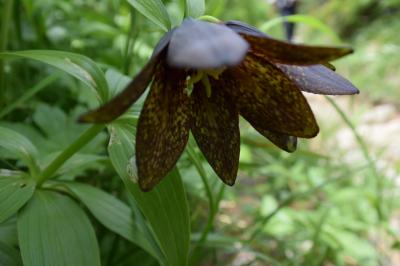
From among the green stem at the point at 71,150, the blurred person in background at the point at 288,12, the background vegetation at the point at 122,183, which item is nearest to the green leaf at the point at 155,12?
the background vegetation at the point at 122,183

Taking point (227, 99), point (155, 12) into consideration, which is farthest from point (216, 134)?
point (155, 12)

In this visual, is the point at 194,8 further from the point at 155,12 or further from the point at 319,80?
the point at 319,80

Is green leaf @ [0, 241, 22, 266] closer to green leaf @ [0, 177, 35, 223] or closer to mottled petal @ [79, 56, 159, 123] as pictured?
green leaf @ [0, 177, 35, 223]

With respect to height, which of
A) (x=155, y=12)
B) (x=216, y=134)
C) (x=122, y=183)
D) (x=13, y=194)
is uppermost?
(x=155, y=12)

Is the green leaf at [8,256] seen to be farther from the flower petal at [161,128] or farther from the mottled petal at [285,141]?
the mottled petal at [285,141]

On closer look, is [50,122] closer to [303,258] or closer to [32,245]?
[32,245]

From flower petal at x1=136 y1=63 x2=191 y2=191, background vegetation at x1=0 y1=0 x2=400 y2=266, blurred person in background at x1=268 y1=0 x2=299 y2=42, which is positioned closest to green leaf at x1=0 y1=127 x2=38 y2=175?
background vegetation at x1=0 y1=0 x2=400 y2=266
